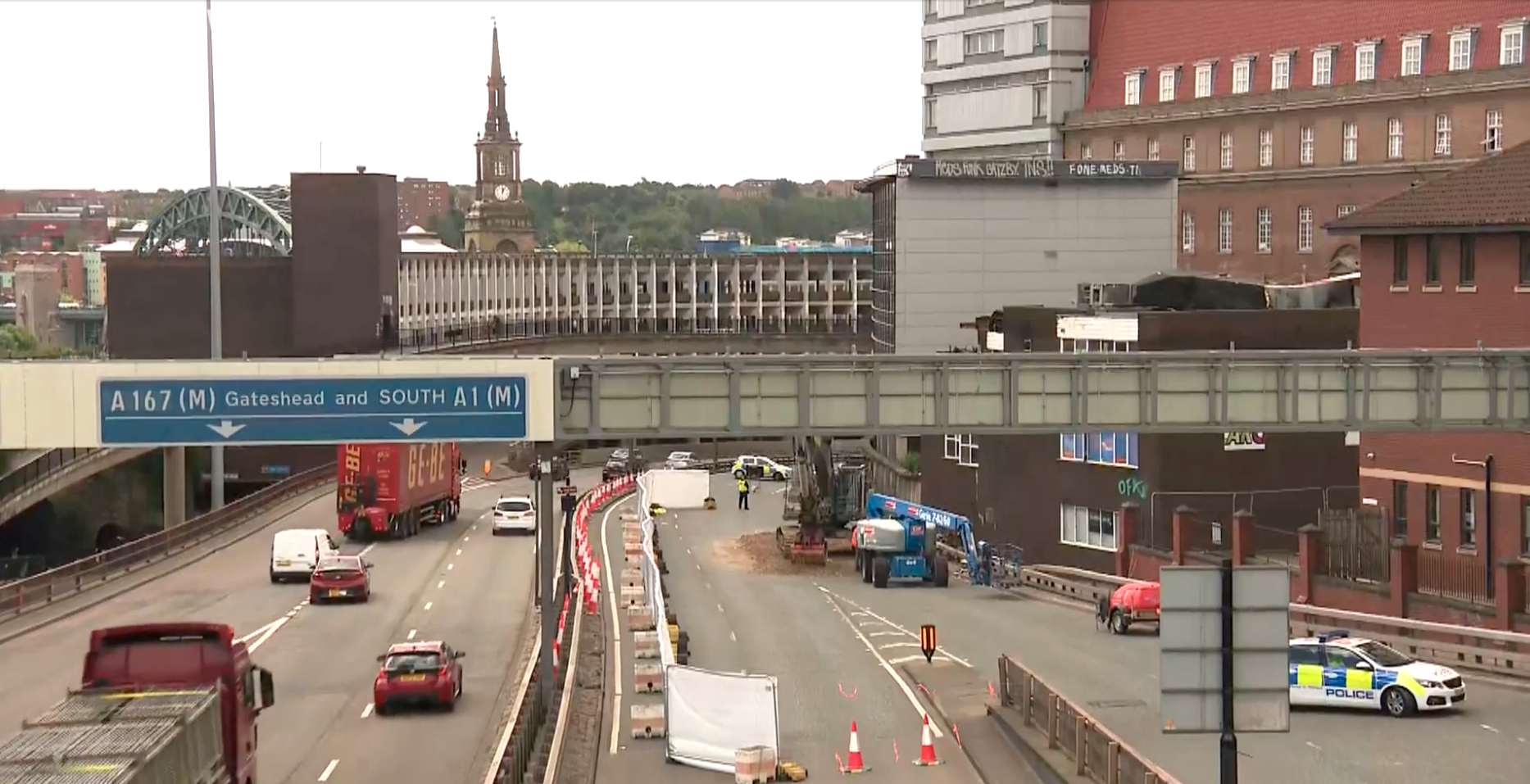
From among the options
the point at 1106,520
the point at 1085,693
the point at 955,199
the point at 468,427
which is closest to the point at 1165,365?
the point at 1085,693

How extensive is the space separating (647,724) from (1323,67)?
225 feet

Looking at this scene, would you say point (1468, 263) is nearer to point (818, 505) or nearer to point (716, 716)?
point (716, 716)

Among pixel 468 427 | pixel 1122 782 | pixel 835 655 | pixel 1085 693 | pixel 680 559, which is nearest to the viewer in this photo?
pixel 1122 782

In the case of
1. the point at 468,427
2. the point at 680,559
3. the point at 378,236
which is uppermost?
the point at 378,236

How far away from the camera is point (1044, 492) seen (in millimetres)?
62750

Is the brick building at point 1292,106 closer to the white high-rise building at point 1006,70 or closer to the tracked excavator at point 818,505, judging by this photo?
the white high-rise building at point 1006,70

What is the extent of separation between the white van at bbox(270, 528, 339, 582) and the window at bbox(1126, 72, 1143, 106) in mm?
59138

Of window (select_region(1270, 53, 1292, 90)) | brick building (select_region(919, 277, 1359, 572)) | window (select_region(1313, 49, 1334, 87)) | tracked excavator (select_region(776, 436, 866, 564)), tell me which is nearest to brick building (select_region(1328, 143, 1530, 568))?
brick building (select_region(919, 277, 1359, 572))

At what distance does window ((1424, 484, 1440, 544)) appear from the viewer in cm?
4853

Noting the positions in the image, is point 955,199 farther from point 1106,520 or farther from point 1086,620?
point 1086,620

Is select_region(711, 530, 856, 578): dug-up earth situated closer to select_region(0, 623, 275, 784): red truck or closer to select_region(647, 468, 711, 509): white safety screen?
select_region(647, 468, 711, 509): white safety screen

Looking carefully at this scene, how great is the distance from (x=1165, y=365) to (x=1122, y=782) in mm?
13869

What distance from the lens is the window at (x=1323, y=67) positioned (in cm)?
9238

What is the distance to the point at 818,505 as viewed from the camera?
224 feet
